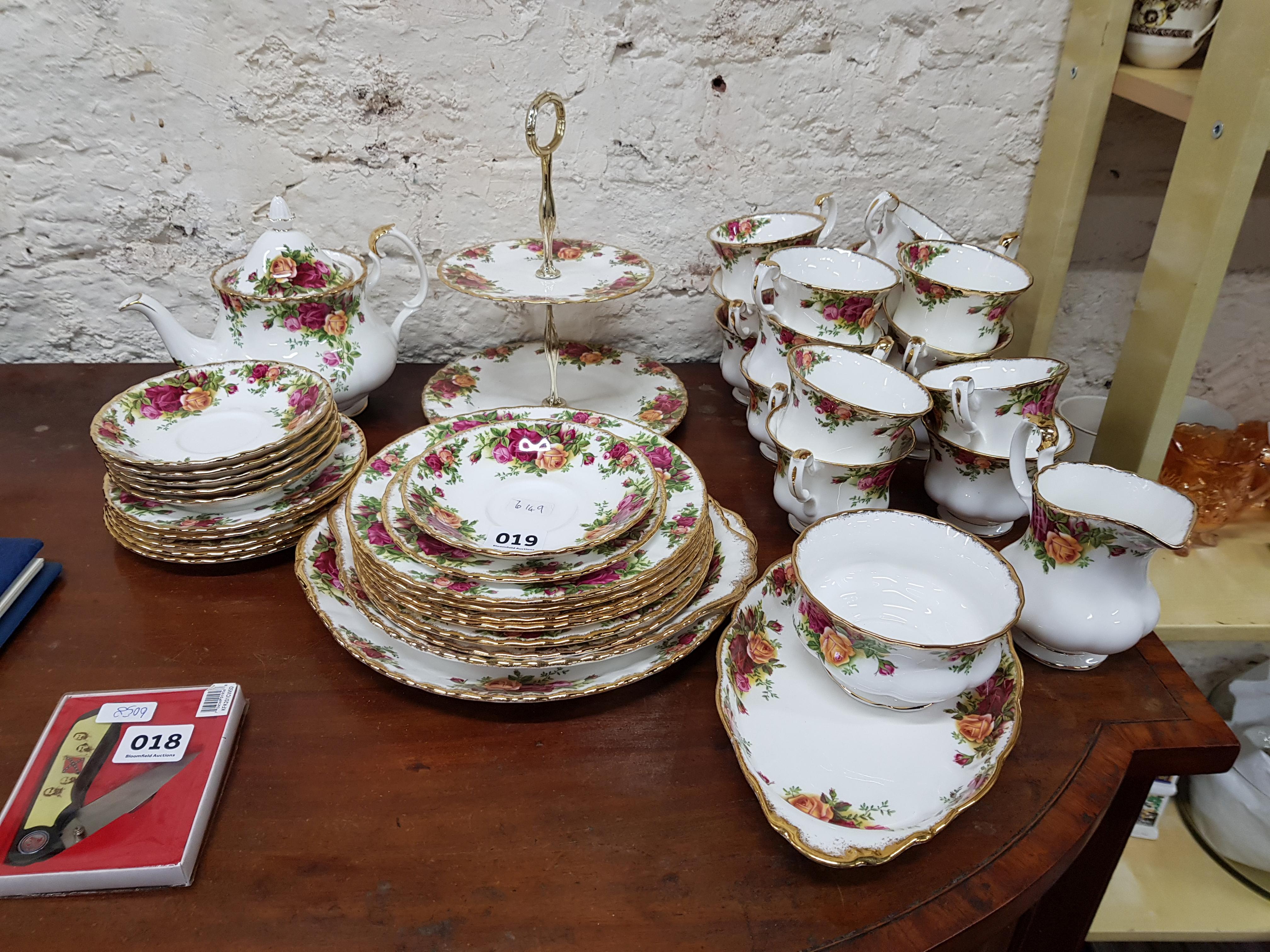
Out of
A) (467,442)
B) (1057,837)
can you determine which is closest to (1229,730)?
(1057,837)

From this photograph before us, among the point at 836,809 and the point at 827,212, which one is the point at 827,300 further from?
the point at 836,809

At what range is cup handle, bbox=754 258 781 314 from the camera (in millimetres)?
949

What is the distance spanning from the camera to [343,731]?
2.36 ft

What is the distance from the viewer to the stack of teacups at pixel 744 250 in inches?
42.3

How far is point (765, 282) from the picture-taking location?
969 millimetres

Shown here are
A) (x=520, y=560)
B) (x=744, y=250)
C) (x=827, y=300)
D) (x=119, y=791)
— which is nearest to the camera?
(x=119, y=791)

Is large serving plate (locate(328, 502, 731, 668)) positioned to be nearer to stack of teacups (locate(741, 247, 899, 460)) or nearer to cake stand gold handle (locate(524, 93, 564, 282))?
stack of teacups (locate(741, 247, 899, 460))

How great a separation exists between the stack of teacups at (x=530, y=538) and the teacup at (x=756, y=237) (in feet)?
0.96

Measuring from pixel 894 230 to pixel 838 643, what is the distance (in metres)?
0.68

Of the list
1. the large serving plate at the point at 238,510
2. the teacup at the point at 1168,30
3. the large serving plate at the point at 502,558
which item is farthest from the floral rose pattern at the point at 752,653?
the teacup at the point at 1168,30

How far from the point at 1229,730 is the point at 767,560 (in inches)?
17.2

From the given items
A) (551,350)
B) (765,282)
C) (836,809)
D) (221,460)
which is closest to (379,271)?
(551,350)

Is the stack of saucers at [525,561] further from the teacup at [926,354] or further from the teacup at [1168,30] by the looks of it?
the teacup at [1168,30]

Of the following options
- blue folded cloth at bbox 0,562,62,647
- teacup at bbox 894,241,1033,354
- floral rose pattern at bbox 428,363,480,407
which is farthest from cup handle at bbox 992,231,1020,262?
blue folded cloth at bbox 0,562,62,647
